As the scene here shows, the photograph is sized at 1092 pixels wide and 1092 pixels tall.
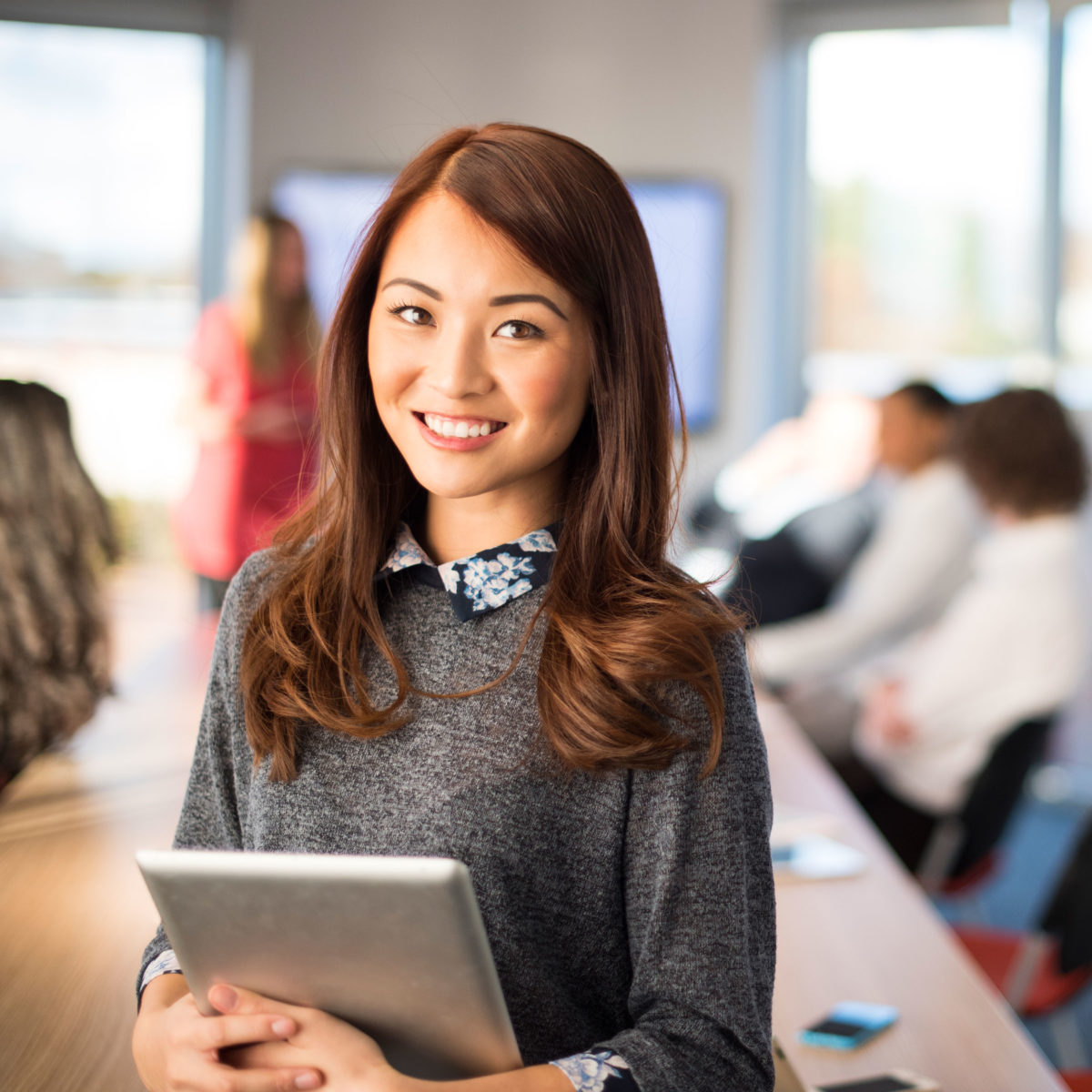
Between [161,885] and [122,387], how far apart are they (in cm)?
444

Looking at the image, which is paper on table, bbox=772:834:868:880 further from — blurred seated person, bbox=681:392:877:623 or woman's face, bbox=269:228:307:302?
woman's face, bbox=269:228:307:302

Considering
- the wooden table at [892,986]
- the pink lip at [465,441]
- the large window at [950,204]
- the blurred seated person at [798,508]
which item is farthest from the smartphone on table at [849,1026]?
the large window at [950,204]

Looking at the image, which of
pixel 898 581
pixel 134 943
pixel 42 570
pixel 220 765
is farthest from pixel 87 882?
pixel 898 581

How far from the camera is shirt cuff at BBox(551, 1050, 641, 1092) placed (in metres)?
0.84

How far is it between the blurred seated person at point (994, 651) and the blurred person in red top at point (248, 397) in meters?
1.66

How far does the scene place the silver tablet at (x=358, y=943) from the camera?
74 cm

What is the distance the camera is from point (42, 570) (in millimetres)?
1688

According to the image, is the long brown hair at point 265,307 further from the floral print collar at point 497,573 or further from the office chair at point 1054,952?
the floral print collar at point 497,573

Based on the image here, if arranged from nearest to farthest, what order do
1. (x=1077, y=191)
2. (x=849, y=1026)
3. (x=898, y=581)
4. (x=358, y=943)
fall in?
(x=358, y=943)
(x=849, y=1026)
(x=898, y=581)
(x=1077, y=191)

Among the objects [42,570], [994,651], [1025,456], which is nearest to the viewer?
[42,570]

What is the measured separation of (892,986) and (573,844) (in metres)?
0.71

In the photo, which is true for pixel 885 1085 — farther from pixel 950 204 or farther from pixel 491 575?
pixel 950 204

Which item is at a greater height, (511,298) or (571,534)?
(511,298)

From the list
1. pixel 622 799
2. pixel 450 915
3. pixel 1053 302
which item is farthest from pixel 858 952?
pixel 1053 302
